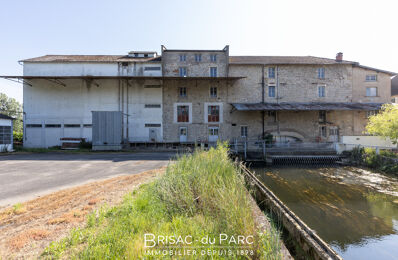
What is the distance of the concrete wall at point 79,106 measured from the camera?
21312 millimetres

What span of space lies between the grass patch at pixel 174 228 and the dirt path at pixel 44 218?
31cm

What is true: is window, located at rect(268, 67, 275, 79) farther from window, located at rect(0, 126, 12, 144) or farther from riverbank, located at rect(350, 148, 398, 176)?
window, located at rect(0, 126, 12, 144)

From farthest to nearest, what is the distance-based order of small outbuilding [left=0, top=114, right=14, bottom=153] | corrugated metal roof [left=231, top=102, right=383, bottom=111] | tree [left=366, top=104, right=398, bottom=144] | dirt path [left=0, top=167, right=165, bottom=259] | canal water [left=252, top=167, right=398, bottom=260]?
corrugated metal roof [left=231, top=102, right=383, bottom=111]
small outbuilding [left=0, top=114, right=14, bottom=153]
tree [left=366, top=104, right=398, bottom=144]
canal water [left=252, top=167, right=398, bottom=260]
dirt path [left=0, top=167, right=165, bottom=259]

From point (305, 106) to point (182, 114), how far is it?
14996mm

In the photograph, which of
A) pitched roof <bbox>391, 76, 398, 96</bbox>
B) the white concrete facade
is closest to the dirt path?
the white concrete facade

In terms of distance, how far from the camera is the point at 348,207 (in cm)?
636

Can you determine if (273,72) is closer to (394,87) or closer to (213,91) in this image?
(213,91)

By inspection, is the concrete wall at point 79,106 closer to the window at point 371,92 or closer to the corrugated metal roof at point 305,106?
the corrugated metal roof at point 305,106

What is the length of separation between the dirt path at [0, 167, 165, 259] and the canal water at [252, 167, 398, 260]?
5.64 m

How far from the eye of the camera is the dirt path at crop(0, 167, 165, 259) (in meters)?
2.59

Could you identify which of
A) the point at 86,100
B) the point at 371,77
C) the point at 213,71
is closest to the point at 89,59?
the point at 86,100

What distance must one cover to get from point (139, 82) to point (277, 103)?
1797cm

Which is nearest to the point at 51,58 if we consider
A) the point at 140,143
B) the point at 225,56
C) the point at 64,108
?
the point at 64,108

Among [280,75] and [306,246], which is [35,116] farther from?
[280,75]
